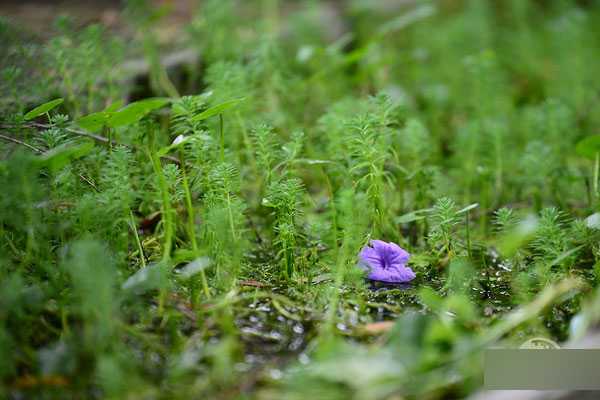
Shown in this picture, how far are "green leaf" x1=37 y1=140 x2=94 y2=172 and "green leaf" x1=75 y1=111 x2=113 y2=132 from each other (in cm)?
9

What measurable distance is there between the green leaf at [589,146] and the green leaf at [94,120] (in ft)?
4.04

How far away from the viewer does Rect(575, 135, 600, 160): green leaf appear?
1.71 m

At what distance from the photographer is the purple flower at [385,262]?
1.43m

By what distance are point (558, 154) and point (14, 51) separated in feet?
5.65

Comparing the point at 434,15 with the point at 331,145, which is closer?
the point at 331,145

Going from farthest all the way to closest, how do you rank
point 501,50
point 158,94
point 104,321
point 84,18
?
point 501,50
point 84,18
point 158,94
point 104,321

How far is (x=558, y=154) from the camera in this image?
2102 millimetres

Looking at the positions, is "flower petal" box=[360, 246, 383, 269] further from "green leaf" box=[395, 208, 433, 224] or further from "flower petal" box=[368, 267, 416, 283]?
"green leaf" box=[395, 208, 433, 224]

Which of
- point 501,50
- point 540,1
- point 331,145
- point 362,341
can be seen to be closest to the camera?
point 362,341

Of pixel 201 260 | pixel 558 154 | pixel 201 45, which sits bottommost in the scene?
pixel 558 154

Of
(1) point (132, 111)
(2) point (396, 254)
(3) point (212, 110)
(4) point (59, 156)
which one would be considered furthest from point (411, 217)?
(4) point (59, 156)

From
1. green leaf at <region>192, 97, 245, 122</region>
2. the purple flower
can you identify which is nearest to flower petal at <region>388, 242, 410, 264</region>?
the purple flower

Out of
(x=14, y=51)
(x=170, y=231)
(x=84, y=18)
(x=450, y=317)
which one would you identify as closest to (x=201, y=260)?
(x=170, y=231)

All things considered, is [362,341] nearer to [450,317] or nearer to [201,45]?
[450,317]
